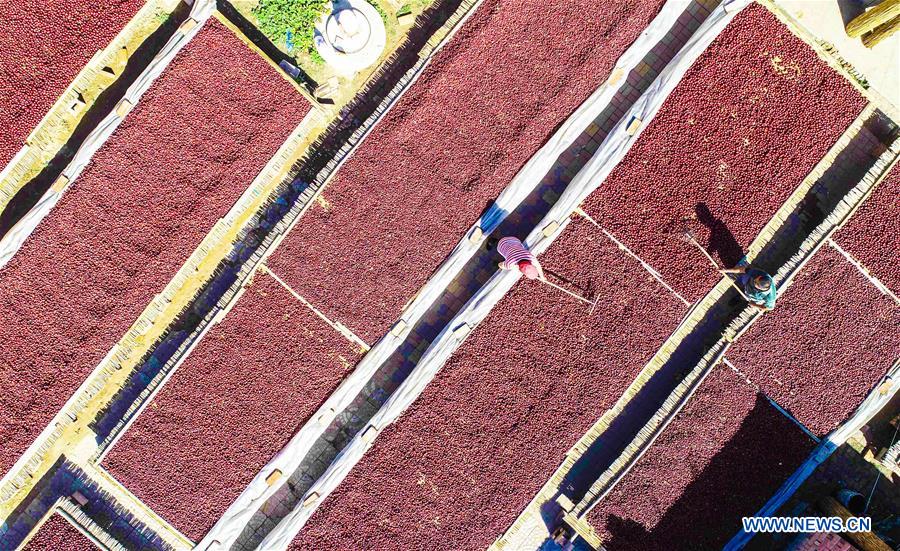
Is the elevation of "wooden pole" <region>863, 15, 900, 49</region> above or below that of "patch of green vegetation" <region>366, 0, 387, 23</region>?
above

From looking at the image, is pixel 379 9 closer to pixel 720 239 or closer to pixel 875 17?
pixel 720 239

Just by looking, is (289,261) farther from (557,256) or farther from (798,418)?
(798,418)

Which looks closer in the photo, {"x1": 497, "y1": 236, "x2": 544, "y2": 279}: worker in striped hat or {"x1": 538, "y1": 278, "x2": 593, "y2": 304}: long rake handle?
{"x1": 497, "y1": 236, "x2": 544, "y2": 279}: worker in striped hat

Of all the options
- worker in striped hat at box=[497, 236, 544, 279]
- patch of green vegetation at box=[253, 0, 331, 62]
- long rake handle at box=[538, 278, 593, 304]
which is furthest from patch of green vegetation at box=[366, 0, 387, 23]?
long rake handle at box=[538, 278, 593, 304]

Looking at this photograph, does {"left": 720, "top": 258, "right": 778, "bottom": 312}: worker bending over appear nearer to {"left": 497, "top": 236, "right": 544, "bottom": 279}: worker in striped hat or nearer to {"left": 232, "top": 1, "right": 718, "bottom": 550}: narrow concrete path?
{"left": 232, "top": 1, "right": 718, "bottom": 550}: narrow concrete path

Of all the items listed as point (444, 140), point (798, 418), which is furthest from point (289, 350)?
point (798, 418)
